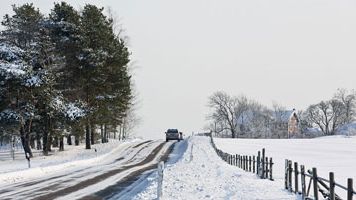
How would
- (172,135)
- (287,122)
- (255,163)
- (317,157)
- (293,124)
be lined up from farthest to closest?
(293,124), (287,122), (172,135), (317,157), (255,163)

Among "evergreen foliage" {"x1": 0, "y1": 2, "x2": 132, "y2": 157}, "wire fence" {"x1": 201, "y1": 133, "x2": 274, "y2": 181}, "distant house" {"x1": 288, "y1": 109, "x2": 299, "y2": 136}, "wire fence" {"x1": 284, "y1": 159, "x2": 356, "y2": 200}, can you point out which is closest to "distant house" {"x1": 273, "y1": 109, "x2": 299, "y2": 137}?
"distant house" {"x1": 288, "y1": 109, "x2": 299, "y2": 136}

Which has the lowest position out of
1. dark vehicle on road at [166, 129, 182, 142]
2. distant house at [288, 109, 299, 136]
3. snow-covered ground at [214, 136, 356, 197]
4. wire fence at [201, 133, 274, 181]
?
snow-covered ground at [214, 136, 356, 197]

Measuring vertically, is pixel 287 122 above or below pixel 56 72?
below

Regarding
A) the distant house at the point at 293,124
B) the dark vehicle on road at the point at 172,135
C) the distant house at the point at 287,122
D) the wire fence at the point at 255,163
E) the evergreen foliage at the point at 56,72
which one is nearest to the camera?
the wire fence at the point at 255,163

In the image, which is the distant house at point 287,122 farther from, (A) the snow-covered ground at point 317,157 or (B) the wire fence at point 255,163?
(B) the wire fence at point 255,163

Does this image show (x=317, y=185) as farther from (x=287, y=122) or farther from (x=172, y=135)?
(x=287, y=122)

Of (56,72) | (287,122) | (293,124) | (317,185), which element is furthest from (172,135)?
(293,124)

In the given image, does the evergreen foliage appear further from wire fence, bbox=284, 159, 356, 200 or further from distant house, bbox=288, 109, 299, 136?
distant house, bbox=288, 109, 299, 136

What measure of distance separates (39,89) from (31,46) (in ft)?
19.6

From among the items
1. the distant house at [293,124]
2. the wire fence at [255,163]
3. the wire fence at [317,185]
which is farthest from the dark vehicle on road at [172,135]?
the distant house at [293,124]

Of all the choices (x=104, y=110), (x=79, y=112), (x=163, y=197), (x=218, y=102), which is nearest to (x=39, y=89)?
(x=79, y=112)

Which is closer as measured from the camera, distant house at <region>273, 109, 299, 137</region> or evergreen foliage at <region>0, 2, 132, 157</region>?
evergreen foliage at <region>0, 2, 132, 157</region>

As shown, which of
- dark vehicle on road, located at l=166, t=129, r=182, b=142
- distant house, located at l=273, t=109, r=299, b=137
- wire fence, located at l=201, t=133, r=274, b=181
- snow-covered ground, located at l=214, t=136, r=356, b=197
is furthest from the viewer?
distant house, located at l=273, t=109, r=299, b=137

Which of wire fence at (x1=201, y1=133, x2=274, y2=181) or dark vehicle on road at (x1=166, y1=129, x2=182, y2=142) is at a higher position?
dark vehicle on road at (x1=166, y1=129, x2=182, y2=142)
